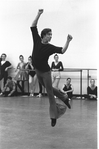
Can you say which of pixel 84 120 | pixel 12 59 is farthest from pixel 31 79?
pixel 84 120

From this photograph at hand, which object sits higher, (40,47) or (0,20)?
(0,20)

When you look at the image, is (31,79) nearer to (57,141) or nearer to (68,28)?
(68,28)

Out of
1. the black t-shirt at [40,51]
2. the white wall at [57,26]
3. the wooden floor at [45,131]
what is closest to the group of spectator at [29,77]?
the white wall at [57,26]

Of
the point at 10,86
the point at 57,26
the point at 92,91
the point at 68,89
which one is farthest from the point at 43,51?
the point at 57,26

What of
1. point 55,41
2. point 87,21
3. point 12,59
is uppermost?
point 87,21

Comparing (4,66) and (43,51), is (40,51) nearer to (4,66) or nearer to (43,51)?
(43,51)

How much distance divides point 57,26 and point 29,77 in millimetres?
1981

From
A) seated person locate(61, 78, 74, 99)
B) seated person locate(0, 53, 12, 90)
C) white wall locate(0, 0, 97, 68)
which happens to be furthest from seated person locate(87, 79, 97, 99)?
seated person locate(0, 53, 12, 90)

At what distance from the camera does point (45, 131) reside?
394cm

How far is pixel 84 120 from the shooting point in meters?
4.75

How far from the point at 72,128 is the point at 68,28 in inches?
211

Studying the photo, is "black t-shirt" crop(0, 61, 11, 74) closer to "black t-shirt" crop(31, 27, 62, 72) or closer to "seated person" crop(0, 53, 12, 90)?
"seated person" crop(0, 53, 12, 90)

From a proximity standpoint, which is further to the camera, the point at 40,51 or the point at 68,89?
the point at 68,89

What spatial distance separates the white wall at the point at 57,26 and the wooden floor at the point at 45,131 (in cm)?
364
